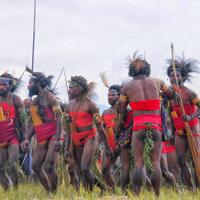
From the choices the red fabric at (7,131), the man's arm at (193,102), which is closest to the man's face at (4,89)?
the red fabric at (7,131)

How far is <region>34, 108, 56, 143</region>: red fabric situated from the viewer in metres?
9.68

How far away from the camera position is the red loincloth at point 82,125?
935cm

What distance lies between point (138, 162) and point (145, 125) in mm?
466

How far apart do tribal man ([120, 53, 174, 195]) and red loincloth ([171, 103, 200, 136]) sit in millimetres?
1431

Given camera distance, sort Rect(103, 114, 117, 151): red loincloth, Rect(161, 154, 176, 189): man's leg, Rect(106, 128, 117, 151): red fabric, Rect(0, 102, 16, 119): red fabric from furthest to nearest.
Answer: Rect(103, 114, 117, 151): red loincloth → Rect(106, 128, 117, 151): red fabric → Rect(0, 102, 16, 119): red fabric → Rect(161, 154, 176, 189): man's leg

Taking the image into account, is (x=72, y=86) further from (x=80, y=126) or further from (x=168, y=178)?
(x=168, y=178)

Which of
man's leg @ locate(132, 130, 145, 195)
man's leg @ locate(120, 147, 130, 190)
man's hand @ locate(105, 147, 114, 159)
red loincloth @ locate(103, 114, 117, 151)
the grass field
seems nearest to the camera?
the grass field

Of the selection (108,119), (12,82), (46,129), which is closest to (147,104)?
(46,129)

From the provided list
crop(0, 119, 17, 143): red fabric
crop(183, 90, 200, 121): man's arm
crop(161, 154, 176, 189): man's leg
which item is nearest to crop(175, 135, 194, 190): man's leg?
crop(161, 154, 176, 189): man's leg

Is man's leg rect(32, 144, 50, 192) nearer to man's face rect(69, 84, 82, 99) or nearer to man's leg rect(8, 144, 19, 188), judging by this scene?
man's leg rect(8, 144, 19, 188)

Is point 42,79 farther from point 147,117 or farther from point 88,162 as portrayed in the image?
point 147,117

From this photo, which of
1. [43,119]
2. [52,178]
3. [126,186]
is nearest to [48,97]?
[43,119]

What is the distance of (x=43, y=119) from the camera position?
9.81m

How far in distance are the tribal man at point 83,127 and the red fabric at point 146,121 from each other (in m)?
1.55
